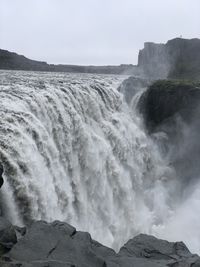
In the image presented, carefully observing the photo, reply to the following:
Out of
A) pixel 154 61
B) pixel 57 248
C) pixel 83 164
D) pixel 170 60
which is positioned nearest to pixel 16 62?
pixel 154 61

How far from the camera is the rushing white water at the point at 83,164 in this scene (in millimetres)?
15367

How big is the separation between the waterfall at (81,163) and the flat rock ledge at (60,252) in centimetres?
319

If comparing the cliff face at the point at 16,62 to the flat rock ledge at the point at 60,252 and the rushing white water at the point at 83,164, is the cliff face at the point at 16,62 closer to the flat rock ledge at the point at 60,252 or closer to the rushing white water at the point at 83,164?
the rushing white water at the point at 83,164

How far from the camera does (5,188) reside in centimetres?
1377

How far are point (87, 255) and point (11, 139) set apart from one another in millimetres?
6399

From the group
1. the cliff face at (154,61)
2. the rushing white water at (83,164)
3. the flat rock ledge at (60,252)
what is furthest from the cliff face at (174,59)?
the flat rock ledge at (60,252)

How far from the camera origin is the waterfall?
15.3 metres

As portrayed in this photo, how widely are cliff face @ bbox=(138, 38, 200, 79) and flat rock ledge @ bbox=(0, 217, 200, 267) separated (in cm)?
5568

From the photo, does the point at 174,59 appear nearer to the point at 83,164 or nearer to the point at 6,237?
the point at 83,164

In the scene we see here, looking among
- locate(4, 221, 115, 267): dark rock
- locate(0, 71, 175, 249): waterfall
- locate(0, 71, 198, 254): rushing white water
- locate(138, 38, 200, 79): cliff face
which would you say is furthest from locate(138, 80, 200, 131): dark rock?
locate(138, 38, 200, 79): cliff face

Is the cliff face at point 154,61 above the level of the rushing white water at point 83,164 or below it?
above

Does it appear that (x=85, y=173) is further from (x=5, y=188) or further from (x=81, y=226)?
(x=5, y=188)

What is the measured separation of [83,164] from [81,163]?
0.61 feet

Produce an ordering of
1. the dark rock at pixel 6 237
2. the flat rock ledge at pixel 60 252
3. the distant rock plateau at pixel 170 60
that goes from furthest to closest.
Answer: the distant rock plateau at pixel 170 60, the dark rock at pixel 6 237, the flat rock ledge at pixel 60 252
